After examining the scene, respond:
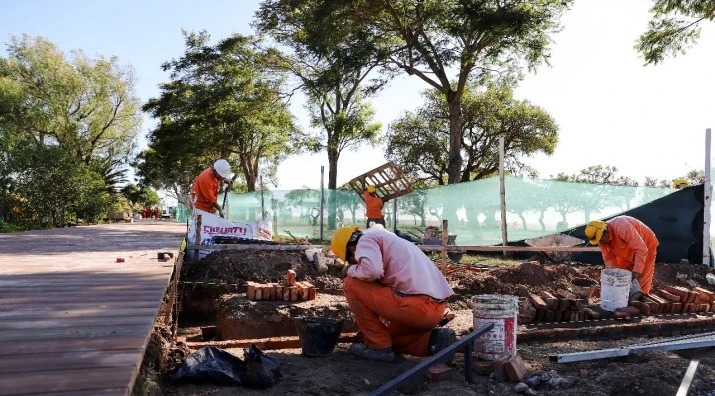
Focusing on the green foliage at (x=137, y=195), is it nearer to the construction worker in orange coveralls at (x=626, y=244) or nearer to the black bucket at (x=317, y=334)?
the construction worker in orange coveralls at (x=626, y=244)

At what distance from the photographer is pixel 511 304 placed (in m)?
4.82

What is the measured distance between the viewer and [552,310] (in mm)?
6473

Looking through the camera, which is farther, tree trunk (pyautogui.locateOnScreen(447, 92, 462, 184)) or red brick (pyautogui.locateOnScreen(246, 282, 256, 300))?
tree trunk (pyautogui.locateOnScreen(447, 92, 462, 184))

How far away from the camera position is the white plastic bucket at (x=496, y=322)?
15.7ft

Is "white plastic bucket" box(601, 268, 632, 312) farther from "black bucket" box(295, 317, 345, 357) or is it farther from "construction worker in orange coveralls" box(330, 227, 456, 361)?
"black bucket" box(295, 317, 345, 357)

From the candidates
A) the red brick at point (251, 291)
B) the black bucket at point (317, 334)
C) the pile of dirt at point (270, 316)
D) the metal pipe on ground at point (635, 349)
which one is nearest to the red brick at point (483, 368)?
the metal pipe on ground at point (635, 349)

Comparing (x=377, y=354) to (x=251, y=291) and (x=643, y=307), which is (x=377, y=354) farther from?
(x=643, y=307)

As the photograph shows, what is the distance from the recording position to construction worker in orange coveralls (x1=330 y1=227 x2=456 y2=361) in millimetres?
4633

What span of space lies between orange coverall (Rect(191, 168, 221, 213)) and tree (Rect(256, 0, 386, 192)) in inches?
369

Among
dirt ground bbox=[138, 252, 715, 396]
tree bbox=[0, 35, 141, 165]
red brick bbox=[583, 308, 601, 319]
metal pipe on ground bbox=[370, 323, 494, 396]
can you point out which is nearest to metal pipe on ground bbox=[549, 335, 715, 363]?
dirt ground bbox=[138, 252, 715, 396]

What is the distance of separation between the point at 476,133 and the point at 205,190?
20.4 metres

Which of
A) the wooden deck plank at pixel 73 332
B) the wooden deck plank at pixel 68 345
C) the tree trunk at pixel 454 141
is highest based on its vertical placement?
the tree trunk at pixel 454 141

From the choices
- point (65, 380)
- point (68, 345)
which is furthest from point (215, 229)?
point (65, 380)

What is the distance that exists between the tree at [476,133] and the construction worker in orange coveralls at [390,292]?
21.8 metres
